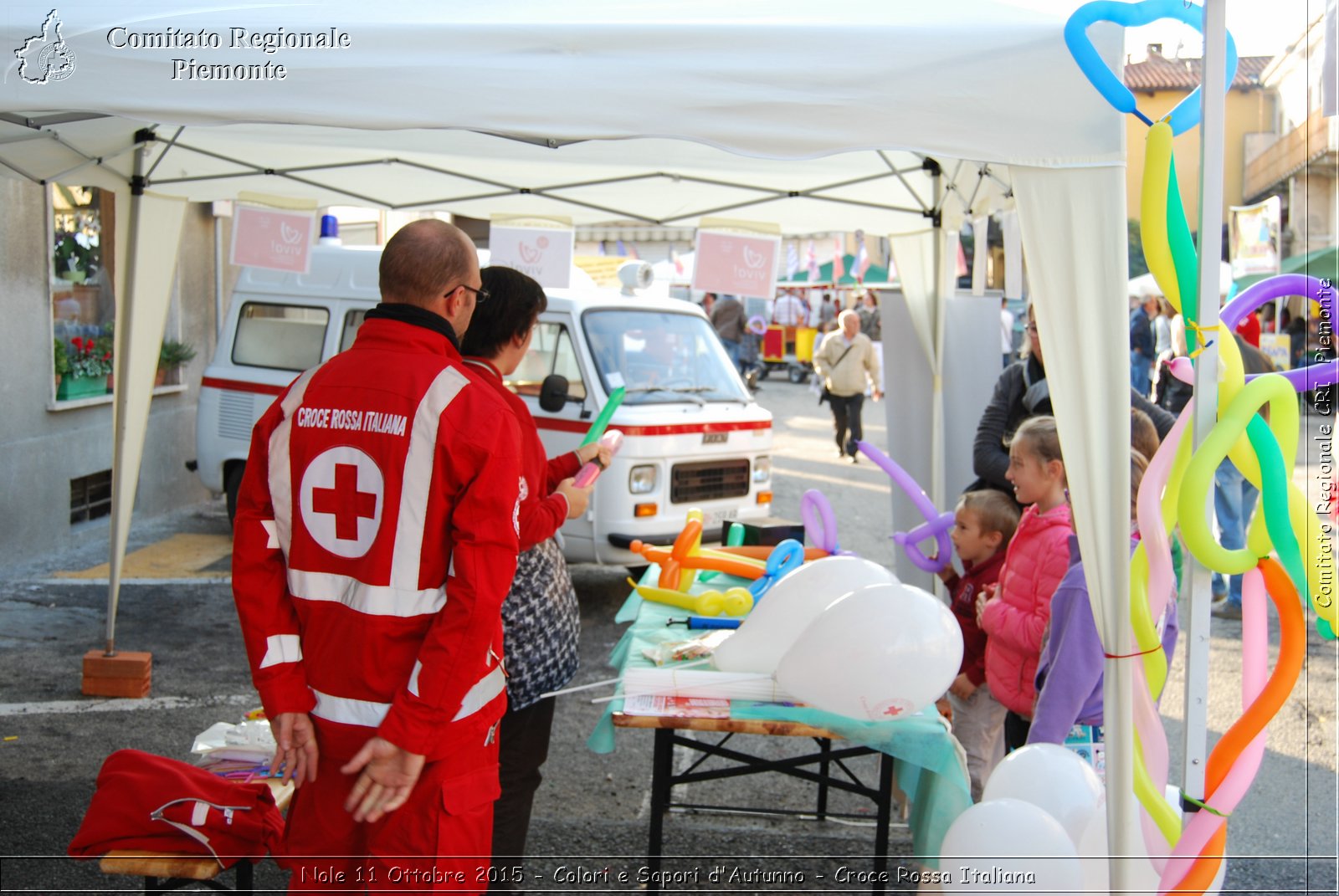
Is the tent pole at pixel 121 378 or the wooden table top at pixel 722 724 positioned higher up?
the tent pole at pixel 121 378

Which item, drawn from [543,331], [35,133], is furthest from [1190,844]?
[543,331]

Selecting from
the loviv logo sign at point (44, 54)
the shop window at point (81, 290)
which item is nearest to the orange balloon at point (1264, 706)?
the loviv logo sign at point (44, 54)

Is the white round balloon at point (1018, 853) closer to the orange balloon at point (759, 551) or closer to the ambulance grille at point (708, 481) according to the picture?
the orange balloon at point (759, 551)

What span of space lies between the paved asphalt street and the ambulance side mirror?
54.6 inches

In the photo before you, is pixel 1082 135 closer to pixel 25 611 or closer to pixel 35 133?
pixel 35 133

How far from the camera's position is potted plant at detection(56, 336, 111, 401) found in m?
8.51

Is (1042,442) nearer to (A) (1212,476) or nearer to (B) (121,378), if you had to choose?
(A) (1212,476)

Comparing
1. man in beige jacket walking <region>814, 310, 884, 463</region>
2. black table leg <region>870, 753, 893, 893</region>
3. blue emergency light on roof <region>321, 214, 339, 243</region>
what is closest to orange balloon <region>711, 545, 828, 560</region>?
black table leg <region>870, 753, 893, 893</region>

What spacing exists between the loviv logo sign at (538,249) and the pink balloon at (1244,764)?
4.25 metres

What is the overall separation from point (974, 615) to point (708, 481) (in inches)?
151

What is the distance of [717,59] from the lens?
2.83 meters

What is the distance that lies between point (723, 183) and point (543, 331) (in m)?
2.55

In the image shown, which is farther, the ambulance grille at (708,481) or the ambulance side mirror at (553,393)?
the ambulance grille at (708,481)

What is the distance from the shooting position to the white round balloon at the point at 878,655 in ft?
9.66
